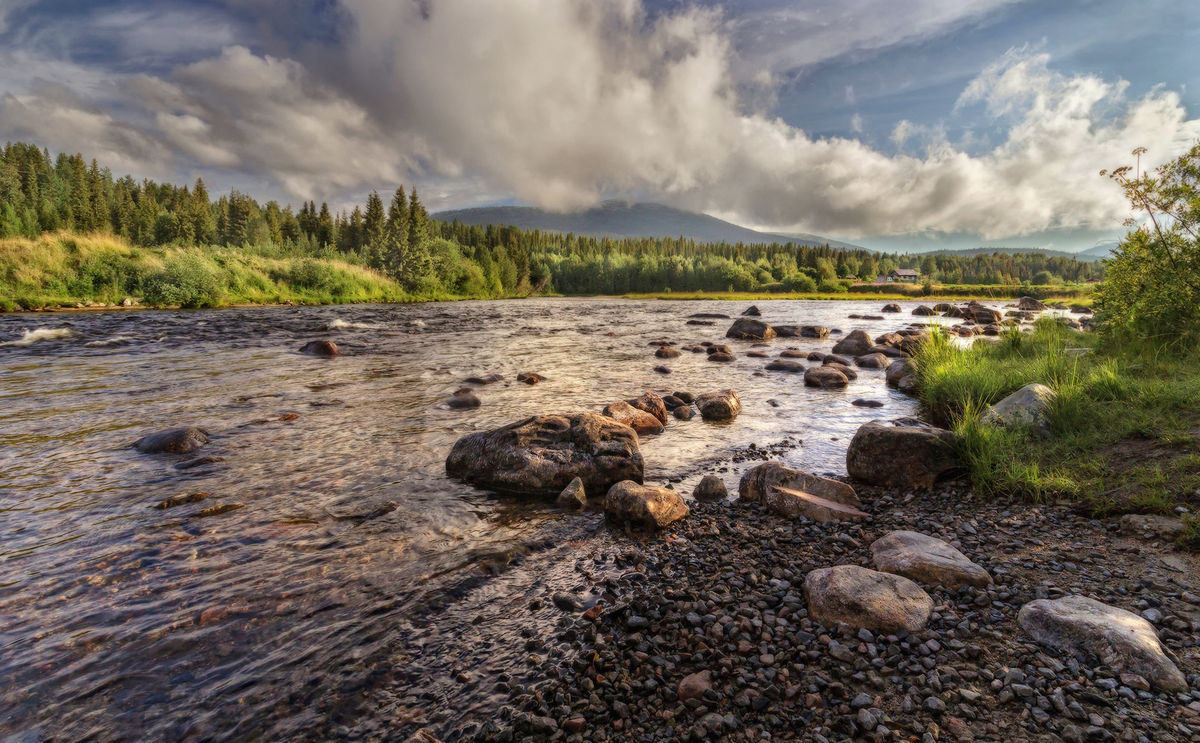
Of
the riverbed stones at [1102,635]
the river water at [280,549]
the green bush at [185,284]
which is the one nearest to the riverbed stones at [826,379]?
the river water at [280,549]

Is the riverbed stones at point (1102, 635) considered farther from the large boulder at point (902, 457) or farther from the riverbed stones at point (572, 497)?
the riverbed stones at point (572, 497)

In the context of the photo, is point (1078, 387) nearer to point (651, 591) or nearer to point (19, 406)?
point (651, 591)

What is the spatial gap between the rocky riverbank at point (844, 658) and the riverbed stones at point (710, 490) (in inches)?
69.7

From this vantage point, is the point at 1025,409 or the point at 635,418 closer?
the point at 1025,409

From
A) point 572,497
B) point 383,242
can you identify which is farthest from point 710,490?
point 383,242

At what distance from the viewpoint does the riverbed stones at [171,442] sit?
30.0ft

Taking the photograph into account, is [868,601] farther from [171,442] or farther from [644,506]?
[171,442]

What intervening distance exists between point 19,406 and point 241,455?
785 centimetres

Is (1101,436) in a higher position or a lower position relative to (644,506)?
higher

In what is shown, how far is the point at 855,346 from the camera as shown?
2384 cm

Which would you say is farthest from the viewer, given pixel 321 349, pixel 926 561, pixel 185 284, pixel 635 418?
pixel 185 284

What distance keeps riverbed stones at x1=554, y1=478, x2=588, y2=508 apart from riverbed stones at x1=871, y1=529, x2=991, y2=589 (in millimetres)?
3946

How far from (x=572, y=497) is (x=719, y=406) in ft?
21.0

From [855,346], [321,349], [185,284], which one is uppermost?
[185,284]
